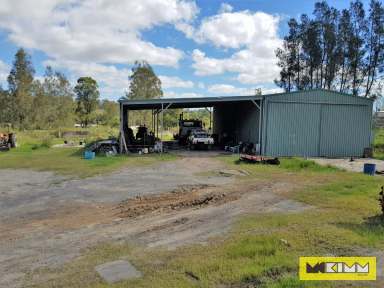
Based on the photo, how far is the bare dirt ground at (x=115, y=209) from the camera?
20.1 ft

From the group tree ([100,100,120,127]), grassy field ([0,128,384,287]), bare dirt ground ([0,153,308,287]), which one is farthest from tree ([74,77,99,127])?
grassy field ([0,128,384,287])

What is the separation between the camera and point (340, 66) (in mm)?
35094

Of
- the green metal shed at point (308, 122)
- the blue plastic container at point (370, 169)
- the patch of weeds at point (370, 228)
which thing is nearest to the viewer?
the patch of weeds at point (370, 228)

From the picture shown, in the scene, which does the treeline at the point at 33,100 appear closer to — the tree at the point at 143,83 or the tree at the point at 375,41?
the tree at the point at 143,83

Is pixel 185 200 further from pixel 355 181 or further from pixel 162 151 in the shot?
pixel 162 151

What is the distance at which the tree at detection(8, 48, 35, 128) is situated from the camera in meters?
48.3

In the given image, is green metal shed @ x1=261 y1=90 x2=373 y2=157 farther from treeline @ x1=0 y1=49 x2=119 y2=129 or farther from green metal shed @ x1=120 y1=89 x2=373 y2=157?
treeline @ x1=0 y1=49 x2=119 y2=129

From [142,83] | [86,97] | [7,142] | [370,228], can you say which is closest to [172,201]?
[370,228]

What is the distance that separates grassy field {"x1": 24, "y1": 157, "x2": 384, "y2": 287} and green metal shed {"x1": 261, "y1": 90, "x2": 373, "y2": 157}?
12655 mm

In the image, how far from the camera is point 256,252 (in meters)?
5.41

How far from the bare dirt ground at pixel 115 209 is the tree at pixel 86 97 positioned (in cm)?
5088

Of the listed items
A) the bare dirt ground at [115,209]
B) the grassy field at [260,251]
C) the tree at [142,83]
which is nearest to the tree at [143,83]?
the tree at [142,83]

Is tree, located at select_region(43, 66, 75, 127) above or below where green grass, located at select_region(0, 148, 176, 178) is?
above

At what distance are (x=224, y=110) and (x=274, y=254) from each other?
27.1 metres
